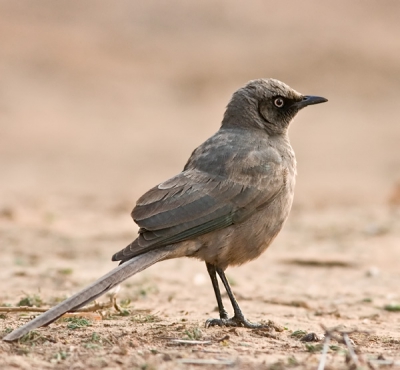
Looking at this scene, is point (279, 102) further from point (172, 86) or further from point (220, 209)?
point (172, 86)

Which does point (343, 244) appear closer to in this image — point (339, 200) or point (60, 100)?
point (339, 200)

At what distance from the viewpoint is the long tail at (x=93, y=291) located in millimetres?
5098

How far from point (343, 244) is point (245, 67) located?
14387 millimetres

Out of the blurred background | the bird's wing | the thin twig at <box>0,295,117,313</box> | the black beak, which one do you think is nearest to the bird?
the bird's wing

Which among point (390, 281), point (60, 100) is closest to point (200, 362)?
point (390, 281)

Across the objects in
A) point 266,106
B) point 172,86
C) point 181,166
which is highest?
point 172,86

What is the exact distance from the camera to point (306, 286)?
883 centimetres

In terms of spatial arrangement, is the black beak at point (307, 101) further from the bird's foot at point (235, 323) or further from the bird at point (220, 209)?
the bird's foot at point (235, 323)

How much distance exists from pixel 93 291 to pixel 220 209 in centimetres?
128

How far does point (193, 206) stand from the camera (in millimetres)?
6180

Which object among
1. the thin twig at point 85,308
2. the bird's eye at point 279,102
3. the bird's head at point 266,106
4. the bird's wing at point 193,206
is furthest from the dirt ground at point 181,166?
the bird's eye at point 279,102

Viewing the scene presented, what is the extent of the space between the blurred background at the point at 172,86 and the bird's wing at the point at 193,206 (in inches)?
280

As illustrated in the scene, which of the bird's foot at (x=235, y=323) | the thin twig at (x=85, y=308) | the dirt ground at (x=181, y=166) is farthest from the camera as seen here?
the thin twig at (x=85, y=308)

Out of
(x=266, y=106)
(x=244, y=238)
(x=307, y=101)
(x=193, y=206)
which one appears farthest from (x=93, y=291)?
(x=307, y=101)
